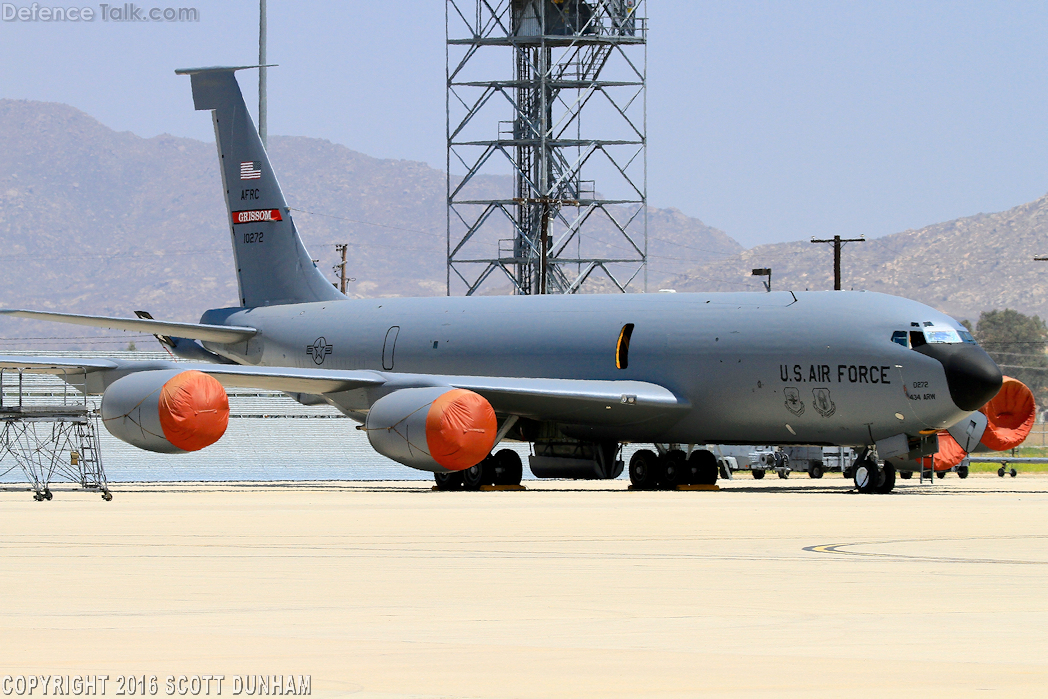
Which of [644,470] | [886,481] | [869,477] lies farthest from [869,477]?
[644,470]

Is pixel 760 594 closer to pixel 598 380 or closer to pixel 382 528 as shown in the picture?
pixel 382 528

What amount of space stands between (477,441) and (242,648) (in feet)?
66.8

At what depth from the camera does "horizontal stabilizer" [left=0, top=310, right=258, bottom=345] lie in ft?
110

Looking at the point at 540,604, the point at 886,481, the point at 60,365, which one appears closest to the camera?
the point at 540,604

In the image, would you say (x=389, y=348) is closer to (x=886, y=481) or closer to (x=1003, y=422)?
(x=886, y=481)

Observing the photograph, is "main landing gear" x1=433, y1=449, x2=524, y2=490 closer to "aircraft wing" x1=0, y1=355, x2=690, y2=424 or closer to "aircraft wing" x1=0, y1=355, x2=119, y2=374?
"aircraft wing" x1=0, y1=355, x2=690, y2=424

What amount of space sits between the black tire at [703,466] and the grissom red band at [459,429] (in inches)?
233

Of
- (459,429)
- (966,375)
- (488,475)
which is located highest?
(966,375)

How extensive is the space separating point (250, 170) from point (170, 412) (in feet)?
48.1

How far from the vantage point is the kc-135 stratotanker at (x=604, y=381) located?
91.4 ft

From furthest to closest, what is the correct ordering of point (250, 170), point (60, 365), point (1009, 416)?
point (250, 170) < point (1009, 416) < point (60, 365)

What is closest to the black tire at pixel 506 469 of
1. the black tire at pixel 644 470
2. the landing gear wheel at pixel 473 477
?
the landing gear wheel at pixel 473 477

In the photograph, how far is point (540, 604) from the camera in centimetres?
1005

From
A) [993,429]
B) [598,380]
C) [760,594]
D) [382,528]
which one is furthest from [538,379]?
[760,594]
